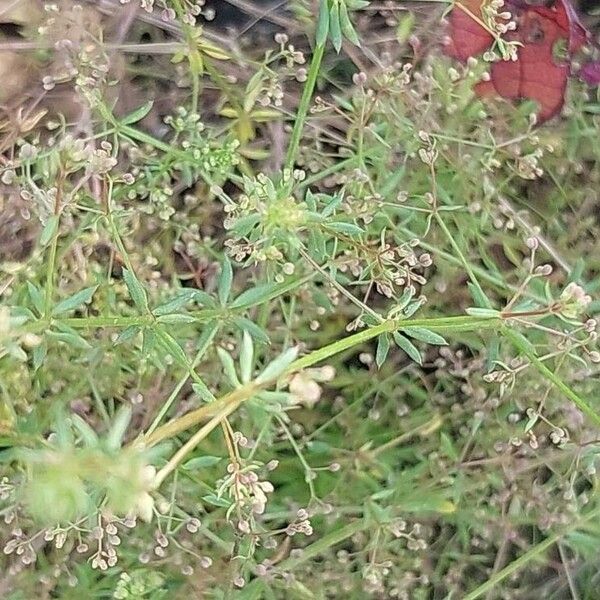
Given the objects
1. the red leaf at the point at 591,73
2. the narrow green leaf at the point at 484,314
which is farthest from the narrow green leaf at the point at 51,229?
the red leaf at the point at 591,73

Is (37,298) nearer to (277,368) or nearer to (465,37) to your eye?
(277,368)

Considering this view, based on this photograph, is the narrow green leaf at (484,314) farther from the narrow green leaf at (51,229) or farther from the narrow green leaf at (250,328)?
the narrow green leaf at (51,229)

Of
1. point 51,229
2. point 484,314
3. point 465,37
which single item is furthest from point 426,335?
point 465,37

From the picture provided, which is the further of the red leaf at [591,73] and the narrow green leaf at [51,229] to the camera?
the red leaf at [591,73]

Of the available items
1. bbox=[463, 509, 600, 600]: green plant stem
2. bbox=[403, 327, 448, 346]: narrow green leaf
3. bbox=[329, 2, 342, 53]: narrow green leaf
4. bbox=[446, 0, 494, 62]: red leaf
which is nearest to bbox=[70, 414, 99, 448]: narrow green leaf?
bbox=[403, 327, 448, 346]: narrow green leaf

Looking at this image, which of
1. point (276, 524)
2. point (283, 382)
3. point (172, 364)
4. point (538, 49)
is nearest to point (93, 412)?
point (172, 364)

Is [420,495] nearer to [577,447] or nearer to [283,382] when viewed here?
[577,447]
